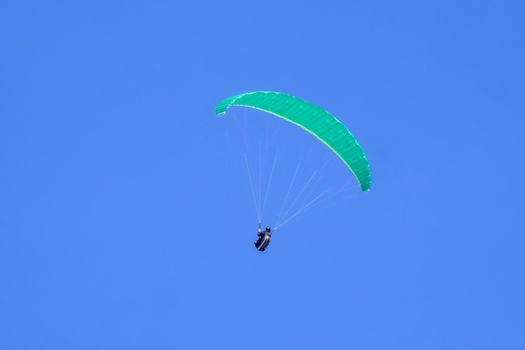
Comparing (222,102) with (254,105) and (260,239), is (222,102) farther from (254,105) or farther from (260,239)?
(260,239)

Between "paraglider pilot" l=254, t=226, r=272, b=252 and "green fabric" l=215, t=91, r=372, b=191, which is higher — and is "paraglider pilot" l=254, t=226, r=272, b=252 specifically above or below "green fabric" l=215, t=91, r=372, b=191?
below

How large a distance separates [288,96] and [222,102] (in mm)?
2100

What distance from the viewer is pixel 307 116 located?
40.2 meters

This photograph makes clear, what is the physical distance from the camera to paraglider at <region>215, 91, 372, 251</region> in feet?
131

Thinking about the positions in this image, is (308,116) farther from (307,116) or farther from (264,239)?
(264,239)

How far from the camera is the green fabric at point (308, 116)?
40.0 meters

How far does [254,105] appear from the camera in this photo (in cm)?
4016

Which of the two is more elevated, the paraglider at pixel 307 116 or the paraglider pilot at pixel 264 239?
the paraglider at pixel 307 116

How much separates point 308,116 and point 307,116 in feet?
0.09

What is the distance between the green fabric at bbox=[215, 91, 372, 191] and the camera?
131ft

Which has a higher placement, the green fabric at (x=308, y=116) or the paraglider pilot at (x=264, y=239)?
the green fabric at (x=308, y=116)

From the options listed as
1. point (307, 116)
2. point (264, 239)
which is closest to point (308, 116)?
point (307, 116)

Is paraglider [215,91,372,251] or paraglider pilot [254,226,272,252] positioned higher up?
paraglider [215,91,372,251]

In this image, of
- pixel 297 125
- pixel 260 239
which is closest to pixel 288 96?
pixel 297 125
